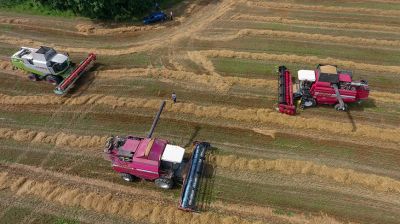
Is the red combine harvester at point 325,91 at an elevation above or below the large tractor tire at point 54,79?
above

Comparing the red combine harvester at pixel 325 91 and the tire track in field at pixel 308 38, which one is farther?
the tire track in field at pixel 308 38

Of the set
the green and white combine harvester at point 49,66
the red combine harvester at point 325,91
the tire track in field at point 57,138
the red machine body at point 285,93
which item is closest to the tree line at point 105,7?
the green and white combine harvester at point 49,66

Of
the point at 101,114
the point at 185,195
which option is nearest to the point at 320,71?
the point at 185,195

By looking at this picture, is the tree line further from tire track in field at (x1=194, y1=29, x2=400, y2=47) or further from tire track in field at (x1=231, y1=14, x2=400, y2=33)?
tire track in field at (x1=231, y1=14, x2=400, y2=33)

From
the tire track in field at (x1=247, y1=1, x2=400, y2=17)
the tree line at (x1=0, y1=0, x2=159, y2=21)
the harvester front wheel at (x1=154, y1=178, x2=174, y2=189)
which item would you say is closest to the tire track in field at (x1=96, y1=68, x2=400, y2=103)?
the tree line at (x1=0, y1=0, x2=159, y2=21)

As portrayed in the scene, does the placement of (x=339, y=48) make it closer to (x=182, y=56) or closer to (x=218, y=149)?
(x=182, y=56)

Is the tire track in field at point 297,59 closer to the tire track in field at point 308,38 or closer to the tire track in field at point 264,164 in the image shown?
the tire track in field at point 308,38
